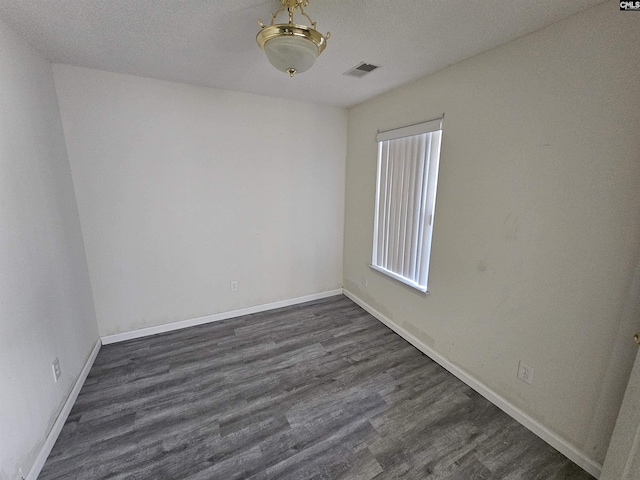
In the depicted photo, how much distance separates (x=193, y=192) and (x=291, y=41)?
192cm

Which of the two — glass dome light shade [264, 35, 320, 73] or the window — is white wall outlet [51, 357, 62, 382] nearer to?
glass dome light shade [264, 35, 320, 73]

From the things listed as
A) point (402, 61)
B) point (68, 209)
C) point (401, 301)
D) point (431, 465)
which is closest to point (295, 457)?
point (431, 465)

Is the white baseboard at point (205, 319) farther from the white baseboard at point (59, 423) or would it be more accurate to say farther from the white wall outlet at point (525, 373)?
the white wall outlet at point (525, 373)

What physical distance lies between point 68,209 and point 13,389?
1.36 metres

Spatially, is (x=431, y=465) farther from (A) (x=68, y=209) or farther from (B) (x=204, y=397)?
(A) (x=68, y=209)

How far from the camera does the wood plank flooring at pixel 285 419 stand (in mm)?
1516

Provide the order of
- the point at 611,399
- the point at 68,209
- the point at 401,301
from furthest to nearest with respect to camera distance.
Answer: the point at 401,301 → the point at 68,209 → the point at 611,399

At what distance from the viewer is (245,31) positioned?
5.41 feet

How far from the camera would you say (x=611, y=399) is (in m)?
1.42

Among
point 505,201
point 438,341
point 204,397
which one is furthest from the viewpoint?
point 438,341

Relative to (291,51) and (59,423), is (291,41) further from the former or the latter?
(59,423)

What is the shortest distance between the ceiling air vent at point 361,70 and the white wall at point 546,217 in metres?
0.51
